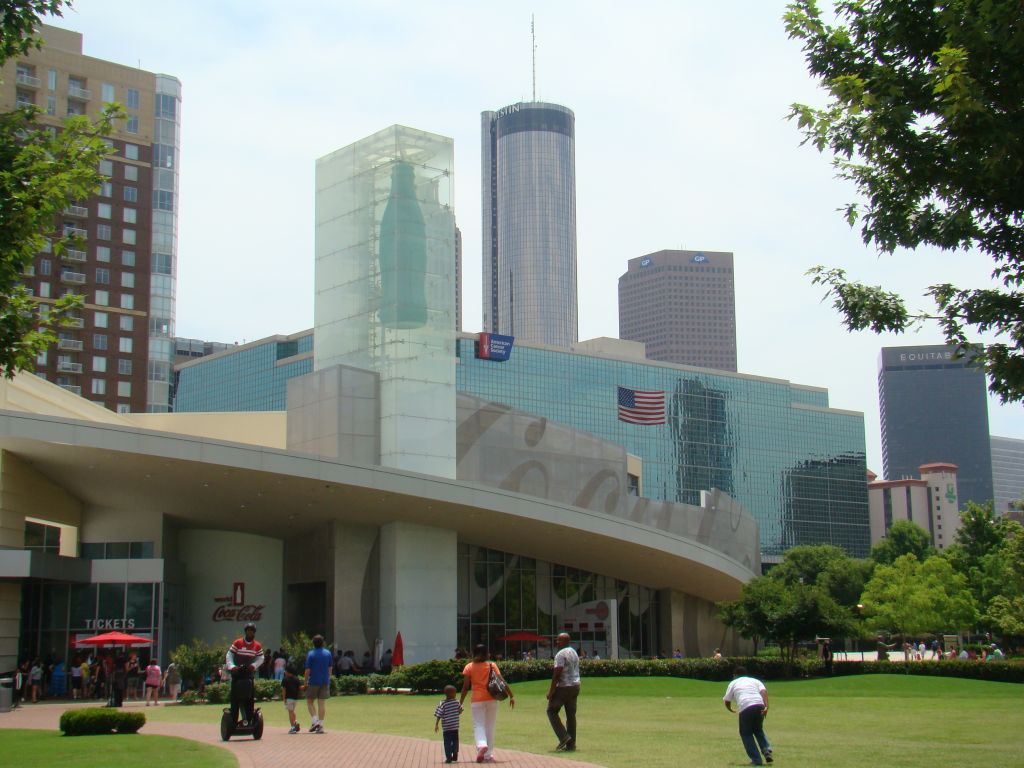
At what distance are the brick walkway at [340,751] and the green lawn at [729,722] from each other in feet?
2.71

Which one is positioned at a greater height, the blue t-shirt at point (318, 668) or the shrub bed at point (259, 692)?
the blue t-shirt at point (318, 668)

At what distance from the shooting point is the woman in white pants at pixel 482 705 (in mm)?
14953

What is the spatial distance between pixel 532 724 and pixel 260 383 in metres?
120

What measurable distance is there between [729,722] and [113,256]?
284ft

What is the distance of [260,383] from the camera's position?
13738 cm

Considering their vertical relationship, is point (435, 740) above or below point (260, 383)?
below

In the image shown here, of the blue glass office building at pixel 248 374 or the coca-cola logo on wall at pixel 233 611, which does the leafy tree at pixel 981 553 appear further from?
the blue glass office building at pixel 248 374

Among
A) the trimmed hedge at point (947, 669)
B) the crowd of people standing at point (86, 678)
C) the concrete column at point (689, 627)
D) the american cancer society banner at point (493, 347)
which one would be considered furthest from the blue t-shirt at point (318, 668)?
the american cancer society banner at point (493, 347)

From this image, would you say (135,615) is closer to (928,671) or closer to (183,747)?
(183,747)

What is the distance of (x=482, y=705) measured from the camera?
1533 cm

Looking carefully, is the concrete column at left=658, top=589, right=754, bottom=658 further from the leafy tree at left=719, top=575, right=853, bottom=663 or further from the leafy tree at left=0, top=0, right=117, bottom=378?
the leafy tree at left=0, top=0, right=117, bottom=378

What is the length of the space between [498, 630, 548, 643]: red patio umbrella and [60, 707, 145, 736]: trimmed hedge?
1137 inches

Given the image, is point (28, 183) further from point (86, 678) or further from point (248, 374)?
point (248, 374)

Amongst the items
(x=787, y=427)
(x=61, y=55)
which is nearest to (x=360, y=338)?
(x=61, y=55)
